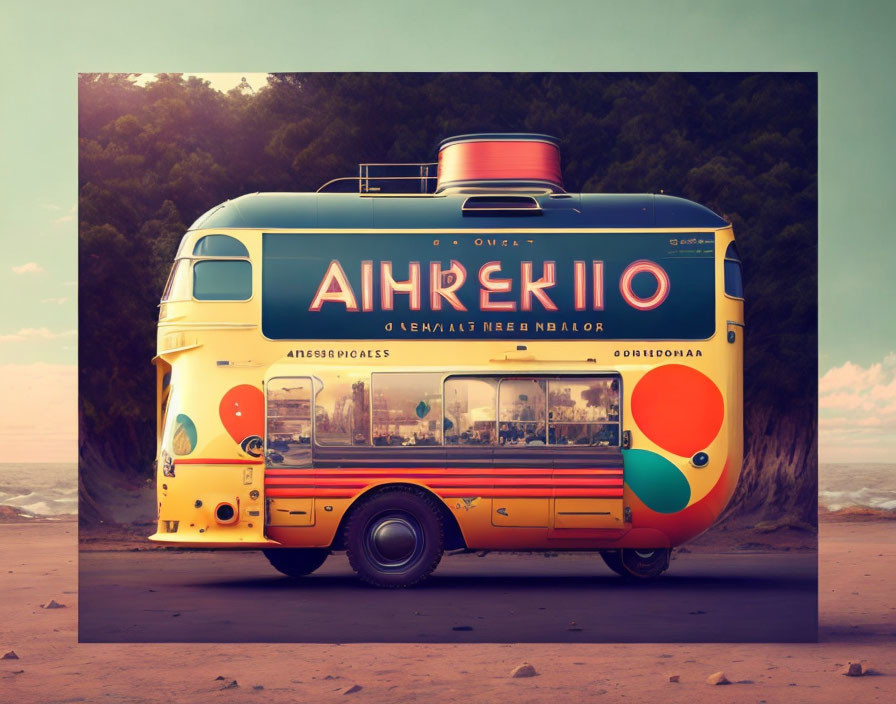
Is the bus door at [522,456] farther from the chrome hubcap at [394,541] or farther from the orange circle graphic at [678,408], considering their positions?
the orange circle graphic at [678,408]

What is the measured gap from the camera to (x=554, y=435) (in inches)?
476

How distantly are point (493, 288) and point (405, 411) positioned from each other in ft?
4.63

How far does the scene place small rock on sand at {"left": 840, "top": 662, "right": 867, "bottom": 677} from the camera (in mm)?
10062

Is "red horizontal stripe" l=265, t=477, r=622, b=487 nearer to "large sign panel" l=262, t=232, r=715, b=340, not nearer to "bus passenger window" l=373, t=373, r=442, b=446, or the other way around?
"bus passenger window" l=373, t=373, r=442, b=446

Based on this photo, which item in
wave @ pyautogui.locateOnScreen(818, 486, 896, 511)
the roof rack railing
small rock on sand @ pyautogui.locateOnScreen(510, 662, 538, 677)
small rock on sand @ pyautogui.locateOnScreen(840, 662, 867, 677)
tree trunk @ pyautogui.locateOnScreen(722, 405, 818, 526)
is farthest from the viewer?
wave @ pyautogui.locateOnScreen(818, 486, 896, 511)

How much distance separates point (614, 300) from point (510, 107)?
1917 mm

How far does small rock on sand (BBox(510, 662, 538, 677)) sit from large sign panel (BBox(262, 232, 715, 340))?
3049mm

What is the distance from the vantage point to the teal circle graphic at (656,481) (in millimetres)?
12102

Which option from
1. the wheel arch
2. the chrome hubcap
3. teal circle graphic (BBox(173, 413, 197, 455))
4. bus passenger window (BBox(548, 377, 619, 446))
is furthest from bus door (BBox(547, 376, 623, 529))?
teal circle graphic (BBox(173, 413, 197, 455))

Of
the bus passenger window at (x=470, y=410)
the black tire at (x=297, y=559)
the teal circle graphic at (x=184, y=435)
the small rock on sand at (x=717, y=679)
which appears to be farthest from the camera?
the black tire at (x=297, y=559)

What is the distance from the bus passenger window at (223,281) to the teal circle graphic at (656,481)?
3.73 meters

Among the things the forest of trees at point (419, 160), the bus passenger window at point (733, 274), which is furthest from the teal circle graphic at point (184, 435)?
the bus passenger window at point (733, 274)

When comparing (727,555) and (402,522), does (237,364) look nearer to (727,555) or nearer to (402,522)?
(402,522)

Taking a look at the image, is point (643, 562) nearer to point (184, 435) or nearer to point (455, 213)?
point (455, 213)
